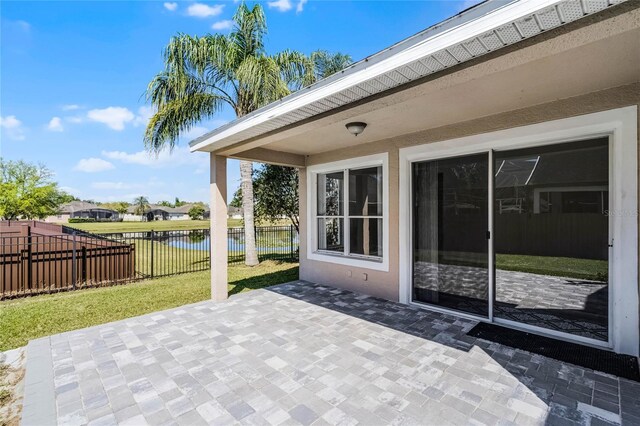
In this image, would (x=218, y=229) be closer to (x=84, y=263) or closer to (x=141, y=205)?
(x=84, y=263)

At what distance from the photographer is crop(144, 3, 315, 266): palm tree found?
854cm

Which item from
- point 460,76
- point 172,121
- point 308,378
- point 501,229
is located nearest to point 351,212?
point 501,229

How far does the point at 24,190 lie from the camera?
71.8ft

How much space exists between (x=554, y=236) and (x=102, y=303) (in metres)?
10.4

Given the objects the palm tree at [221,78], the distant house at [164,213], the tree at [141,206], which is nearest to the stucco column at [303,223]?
the palm tree at [221,78]

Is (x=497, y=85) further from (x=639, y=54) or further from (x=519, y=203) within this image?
(x=519, y=203)

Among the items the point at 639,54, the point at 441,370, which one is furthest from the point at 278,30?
the point at 441,370

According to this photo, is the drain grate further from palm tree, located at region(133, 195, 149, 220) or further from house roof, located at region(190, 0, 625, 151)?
palm tree, located at region(133, 195, 149, 220)

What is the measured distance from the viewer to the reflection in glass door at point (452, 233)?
449 centimetres

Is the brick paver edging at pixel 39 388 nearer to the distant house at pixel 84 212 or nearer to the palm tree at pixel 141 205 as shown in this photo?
the distant house at pixel 84 212

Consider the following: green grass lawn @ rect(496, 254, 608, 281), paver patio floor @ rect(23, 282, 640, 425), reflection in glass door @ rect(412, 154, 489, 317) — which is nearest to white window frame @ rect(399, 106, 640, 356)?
paver patio floor @ rect(23, 282, 640, 425)

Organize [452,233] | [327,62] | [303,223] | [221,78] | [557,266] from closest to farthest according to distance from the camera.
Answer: [452,233] → [303,223] → [557,266] → [221,78] → [327,62]

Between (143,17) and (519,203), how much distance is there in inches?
424

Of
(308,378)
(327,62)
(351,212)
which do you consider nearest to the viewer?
(308,378)
